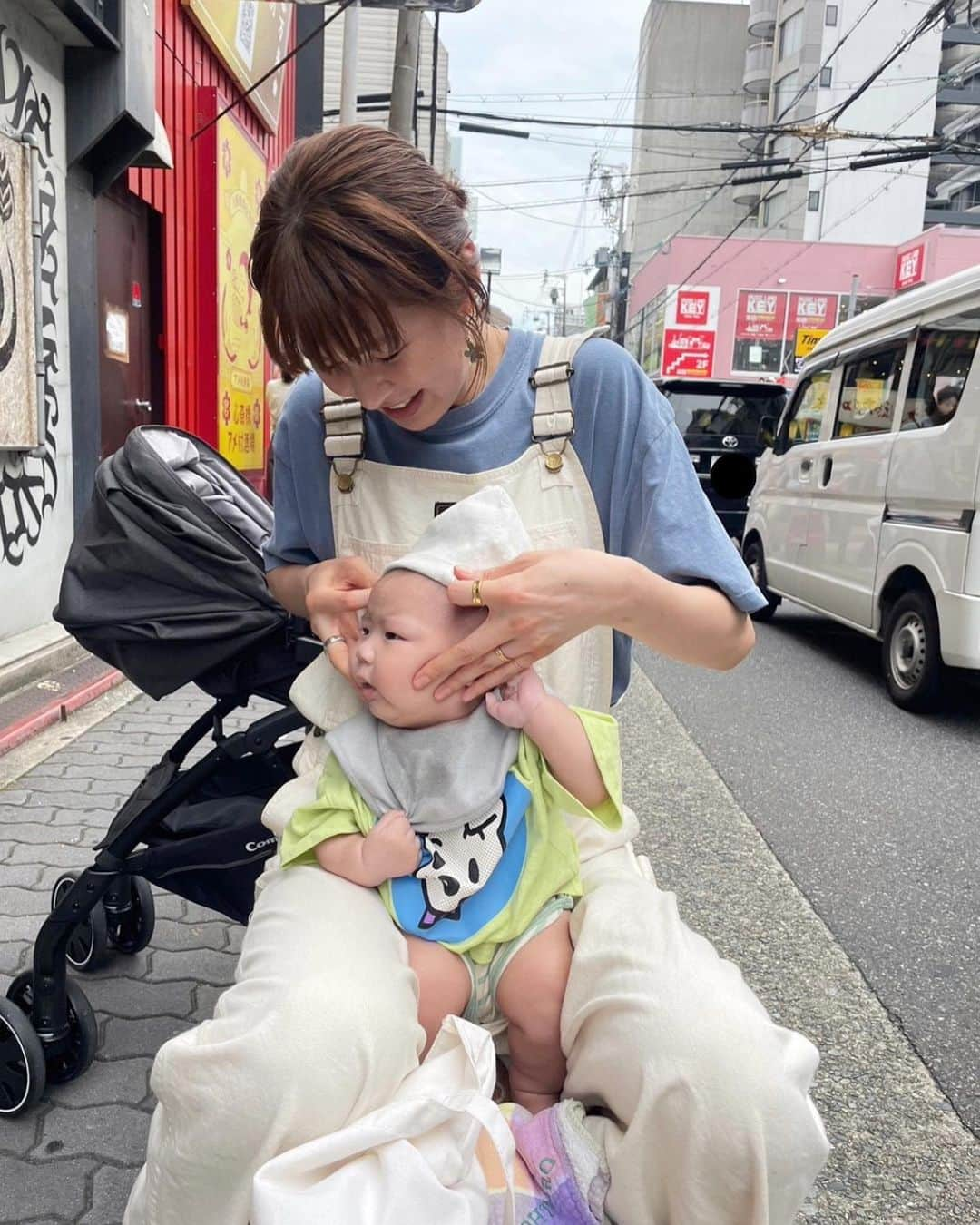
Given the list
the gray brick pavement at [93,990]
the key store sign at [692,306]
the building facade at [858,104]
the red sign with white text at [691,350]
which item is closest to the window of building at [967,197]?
the building facade at [858,104]

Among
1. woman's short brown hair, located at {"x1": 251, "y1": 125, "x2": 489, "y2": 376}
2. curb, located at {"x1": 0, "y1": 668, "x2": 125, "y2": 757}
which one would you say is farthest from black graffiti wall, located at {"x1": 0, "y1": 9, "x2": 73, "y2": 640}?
woman's short brown hair, located at {"x1": 251, "y1": 125, "x2": 489, "y2": 376}

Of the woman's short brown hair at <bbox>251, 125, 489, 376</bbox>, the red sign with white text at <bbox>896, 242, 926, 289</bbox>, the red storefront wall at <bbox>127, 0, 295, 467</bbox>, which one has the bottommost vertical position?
the woman's short brown hair at <bbox>251, 125, 489, 376</bbox>

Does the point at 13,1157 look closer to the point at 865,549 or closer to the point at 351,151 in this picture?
the point at 351,151

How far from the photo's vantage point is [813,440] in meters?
7.35

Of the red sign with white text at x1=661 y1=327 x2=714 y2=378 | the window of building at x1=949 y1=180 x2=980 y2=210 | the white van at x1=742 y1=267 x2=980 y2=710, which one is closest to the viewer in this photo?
the white van at x1=742 y1=267 x2=980 y2=710

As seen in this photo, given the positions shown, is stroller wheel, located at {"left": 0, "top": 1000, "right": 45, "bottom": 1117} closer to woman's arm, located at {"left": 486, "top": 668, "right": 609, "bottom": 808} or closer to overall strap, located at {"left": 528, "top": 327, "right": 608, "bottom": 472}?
woman's arm, located at {"left": 486, "top": 668, "right": 609, "bottom": 808}

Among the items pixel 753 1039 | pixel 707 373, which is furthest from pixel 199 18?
pixel 707 373

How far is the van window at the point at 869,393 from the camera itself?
5996 mm

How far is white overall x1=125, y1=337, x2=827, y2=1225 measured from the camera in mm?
1113

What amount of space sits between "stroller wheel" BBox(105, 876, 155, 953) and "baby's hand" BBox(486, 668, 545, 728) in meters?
1.58

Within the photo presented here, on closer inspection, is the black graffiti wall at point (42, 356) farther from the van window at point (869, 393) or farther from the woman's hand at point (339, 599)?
the van window at point (869, 393)

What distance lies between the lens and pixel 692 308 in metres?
32.1

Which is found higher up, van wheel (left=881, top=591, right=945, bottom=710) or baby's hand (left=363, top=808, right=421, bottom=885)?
baby's hand (left=363, top=808, right=421, bottom=885)

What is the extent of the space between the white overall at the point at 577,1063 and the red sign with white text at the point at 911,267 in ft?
104
